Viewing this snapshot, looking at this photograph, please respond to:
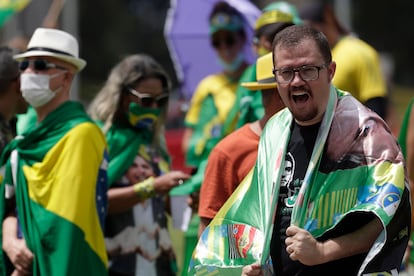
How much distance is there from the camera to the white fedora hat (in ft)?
21.8

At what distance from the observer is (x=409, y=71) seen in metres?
49.2

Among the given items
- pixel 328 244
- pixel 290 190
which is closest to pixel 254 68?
pixel 290 190

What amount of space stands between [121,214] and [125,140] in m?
0.45

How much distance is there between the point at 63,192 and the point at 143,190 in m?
0.75

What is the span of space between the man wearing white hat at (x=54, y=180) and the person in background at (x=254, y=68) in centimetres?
107

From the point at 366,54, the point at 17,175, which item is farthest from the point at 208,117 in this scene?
the point at 17,175

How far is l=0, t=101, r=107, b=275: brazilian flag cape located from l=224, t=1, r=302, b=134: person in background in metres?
1.06

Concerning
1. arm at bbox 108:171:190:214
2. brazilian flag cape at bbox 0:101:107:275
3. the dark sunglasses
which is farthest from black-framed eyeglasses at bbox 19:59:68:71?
the dark sunglasses

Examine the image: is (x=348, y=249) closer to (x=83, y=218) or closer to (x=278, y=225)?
(x=278, y=225)

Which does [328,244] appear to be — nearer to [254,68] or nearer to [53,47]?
[53,47]

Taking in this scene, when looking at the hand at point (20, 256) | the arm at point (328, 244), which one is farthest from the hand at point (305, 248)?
the hand at point (20, 256)

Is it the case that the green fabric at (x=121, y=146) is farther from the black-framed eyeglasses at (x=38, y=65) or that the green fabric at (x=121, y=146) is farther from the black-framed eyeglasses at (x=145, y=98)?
the black-framed eyeglasses at (x=38, y=65)

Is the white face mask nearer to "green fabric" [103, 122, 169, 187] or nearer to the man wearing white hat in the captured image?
the man wearing white hat

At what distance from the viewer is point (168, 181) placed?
694 cm
